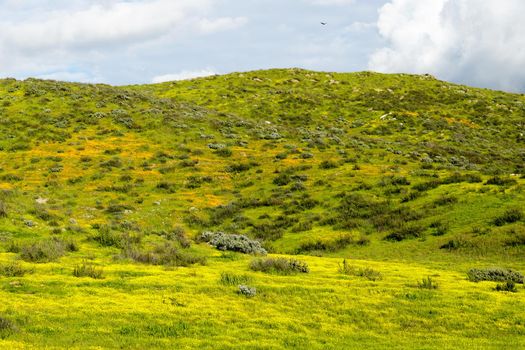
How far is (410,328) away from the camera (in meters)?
14.3

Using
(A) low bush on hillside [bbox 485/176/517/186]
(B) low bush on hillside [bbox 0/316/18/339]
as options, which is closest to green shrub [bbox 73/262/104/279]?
(B) low bush on hillside [bbox 0/316/18/339]

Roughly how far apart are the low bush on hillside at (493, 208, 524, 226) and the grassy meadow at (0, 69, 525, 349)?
0.43 ft

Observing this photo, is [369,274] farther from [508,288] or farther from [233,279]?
[233,279]

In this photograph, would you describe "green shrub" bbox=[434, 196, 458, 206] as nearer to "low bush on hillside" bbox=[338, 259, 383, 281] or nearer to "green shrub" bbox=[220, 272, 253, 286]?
"low bush on hillside" bbox=[338, 259, 383, 281]

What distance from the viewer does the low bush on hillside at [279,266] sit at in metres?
19.8

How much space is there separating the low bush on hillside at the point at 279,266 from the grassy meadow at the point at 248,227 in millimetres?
67

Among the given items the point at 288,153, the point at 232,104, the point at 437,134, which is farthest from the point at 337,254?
the point at 232,104

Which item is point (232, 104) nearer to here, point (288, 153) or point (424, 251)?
point (288, 153)

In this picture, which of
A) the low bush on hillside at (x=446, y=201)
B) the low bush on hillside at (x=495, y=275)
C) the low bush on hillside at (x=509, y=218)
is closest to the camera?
the low bush on hillside at (x=495, y=275)

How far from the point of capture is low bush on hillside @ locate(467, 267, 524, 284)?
1914 centimetres

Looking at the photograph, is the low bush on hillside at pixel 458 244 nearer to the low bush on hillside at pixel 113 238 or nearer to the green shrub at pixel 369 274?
the green shrub at pixel 369 274

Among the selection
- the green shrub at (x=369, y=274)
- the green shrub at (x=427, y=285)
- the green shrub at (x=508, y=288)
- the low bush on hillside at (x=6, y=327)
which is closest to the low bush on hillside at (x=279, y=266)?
the green shrub at (x=369, y=274)

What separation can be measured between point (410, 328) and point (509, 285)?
19.1ft

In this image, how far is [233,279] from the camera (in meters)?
17.8
